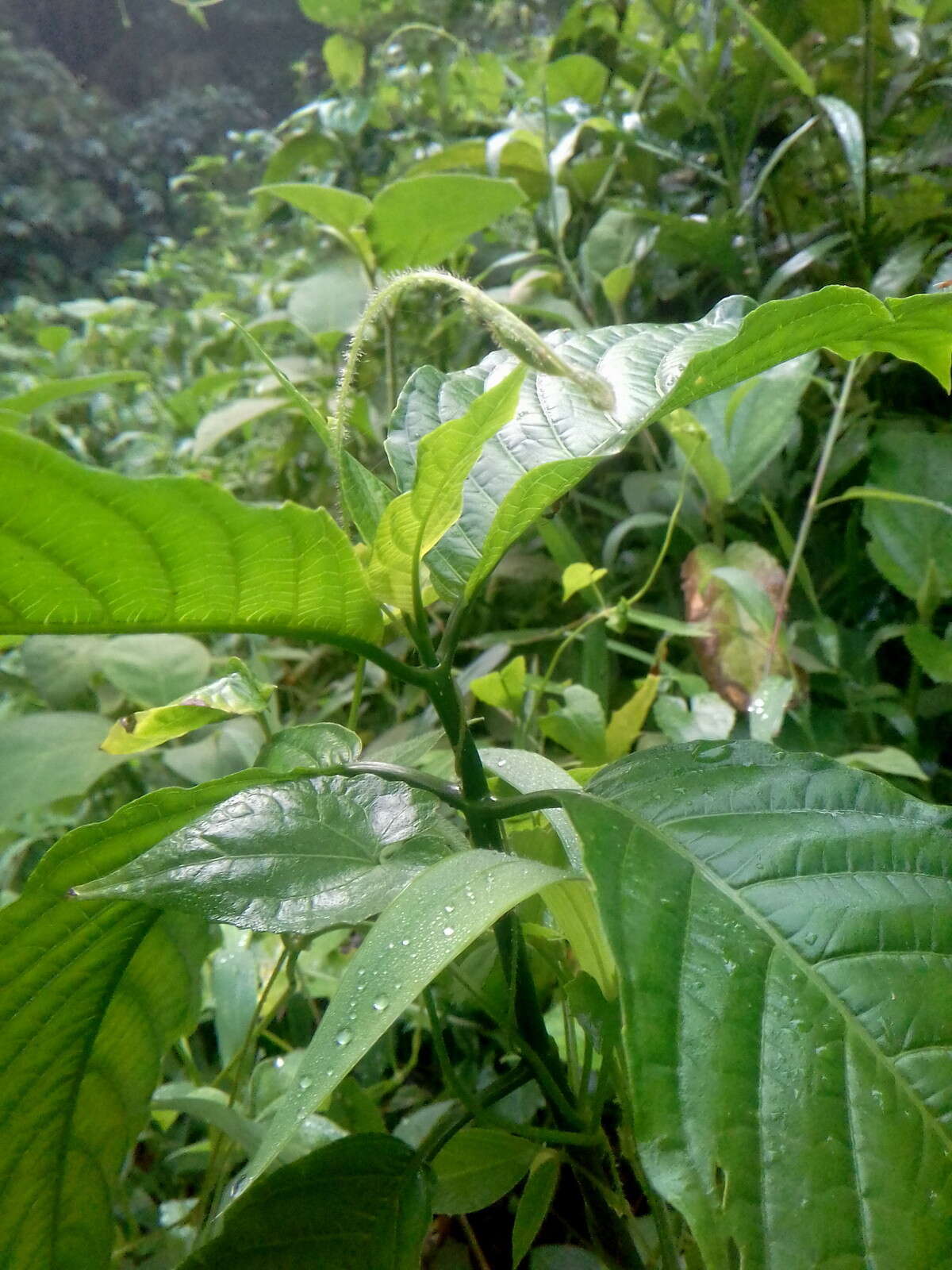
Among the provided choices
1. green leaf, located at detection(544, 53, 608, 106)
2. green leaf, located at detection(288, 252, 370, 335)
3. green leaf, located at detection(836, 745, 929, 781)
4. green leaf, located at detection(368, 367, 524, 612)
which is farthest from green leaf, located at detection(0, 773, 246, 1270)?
green leaf, located at detection(544, 53, 608, 106)

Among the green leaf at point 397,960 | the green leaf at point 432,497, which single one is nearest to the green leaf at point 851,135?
the green leaf at point 432,497

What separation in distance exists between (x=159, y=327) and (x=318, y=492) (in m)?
1.05

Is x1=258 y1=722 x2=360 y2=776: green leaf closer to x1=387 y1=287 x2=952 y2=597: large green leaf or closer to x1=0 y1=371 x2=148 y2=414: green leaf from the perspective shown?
x1=387 y1=287 x2=952 y2=597: large green leaf

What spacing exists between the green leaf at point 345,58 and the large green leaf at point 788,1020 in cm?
159

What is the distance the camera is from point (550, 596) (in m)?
1.06

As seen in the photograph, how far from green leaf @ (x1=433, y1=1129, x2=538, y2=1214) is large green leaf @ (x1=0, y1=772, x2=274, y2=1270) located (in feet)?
0.54

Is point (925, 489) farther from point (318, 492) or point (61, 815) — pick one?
point (61, 815)

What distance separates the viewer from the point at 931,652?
2.38ft

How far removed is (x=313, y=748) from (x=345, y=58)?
4.94 feet

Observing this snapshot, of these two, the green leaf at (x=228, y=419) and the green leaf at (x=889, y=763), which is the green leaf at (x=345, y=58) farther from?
the green leaf at (x=889, y=763)

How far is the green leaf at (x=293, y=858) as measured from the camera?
33 cm

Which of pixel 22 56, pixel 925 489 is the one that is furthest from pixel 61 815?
pixel 22 56

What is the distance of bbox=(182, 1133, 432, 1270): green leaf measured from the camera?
0.38 meters

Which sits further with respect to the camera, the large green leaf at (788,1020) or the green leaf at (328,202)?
the green leaf at (328,202)
